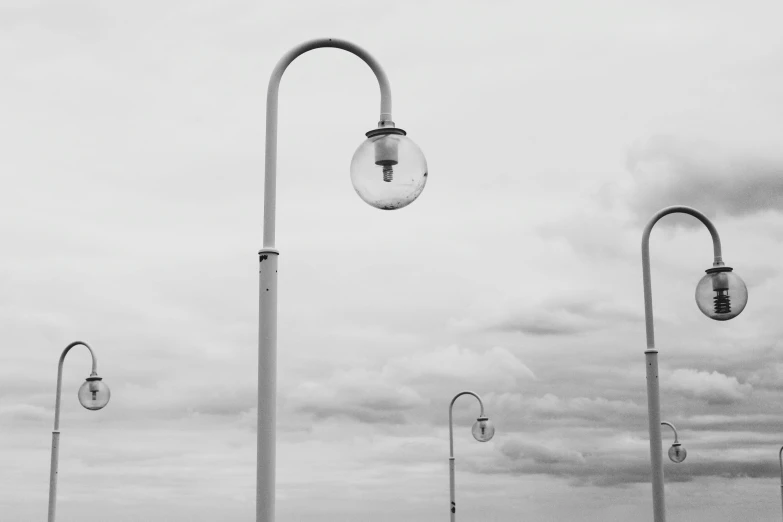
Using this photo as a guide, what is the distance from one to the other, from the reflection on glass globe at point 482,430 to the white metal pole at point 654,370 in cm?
1595

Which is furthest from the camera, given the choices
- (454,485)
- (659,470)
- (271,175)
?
(454,485)

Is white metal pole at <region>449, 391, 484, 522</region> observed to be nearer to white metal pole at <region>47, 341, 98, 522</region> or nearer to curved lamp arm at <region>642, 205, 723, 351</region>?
white metal pole at <region>47, 341, 98, 522</region>

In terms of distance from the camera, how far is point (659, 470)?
1314 centimetres

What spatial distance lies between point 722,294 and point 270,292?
26.3 feet

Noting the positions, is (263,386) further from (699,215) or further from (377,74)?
(699,215)

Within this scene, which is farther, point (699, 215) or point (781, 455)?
point (781, 455)

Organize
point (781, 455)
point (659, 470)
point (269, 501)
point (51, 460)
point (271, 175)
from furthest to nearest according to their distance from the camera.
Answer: point (781, 455), point (51, 460), point (659, 470), point (271, 175), point (269, 501)

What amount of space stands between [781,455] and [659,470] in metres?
25.1

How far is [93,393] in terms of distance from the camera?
2130 centimetres

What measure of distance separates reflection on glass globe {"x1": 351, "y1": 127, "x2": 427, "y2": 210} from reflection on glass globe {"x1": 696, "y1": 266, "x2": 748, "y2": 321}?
288 inches

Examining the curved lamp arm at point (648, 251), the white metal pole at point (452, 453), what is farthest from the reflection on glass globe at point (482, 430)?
the curved lamp arm at point (648, 251)

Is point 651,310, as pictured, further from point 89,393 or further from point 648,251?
point 89,393

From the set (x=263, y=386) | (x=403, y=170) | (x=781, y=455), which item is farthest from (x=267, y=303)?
(x=781, y=455)

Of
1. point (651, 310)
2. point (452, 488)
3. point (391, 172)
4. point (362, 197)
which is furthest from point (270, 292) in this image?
point (452, 488)
